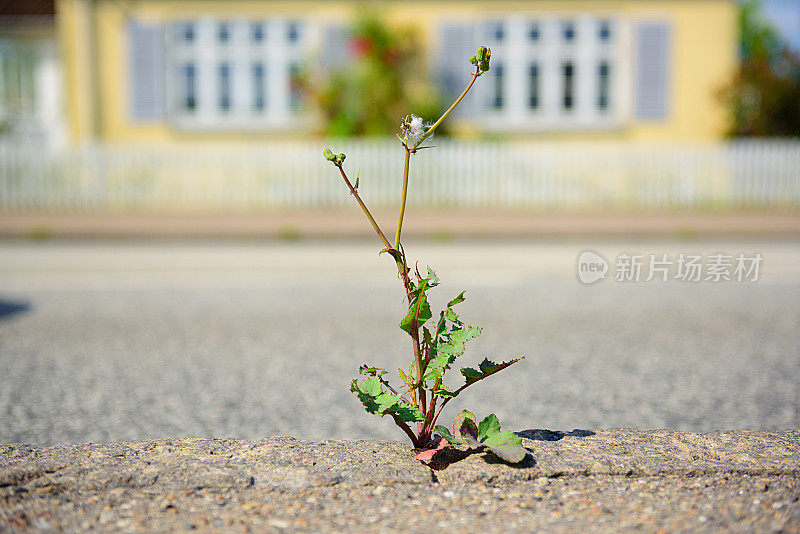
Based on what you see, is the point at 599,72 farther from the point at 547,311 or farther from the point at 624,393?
the point at 624,393

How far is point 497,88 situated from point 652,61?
3.02 m

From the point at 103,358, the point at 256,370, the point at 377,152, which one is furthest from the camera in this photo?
the point at 377,152

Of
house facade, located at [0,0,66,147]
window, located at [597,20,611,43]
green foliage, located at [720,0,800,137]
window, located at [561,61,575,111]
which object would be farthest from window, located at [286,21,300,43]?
green foliage, located at [720,0,800,137]

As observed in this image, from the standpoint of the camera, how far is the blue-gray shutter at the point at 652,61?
53.2ft

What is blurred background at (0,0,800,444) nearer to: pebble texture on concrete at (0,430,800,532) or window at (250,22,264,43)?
window at (250,22,264,43)

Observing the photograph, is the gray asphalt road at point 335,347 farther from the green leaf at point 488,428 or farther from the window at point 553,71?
the window at point 553,71

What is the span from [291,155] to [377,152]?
152 cm

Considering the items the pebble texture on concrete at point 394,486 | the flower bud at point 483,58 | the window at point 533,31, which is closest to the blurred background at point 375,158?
the window at point 533,31

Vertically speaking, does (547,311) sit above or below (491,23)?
below

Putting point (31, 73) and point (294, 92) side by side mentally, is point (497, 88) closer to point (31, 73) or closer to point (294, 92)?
point (294, 92)

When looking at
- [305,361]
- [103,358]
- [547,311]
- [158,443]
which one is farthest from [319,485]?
[547,311]

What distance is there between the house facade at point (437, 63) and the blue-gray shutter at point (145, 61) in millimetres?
20

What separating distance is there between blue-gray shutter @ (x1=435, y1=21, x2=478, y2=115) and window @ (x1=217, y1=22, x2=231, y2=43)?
4177mm

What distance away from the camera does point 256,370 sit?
4.24 m
